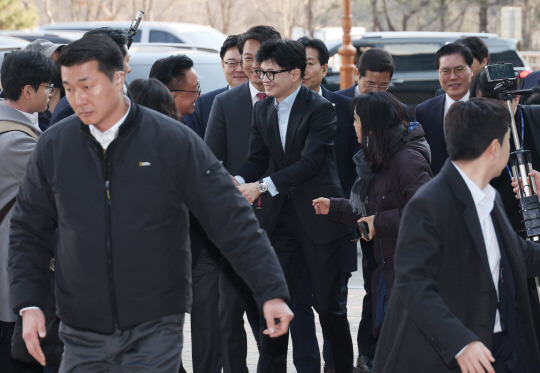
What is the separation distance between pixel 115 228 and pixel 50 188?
371 mm

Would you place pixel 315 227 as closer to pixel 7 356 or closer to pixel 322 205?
pixel 322 205

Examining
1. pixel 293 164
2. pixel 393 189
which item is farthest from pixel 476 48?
pixel 393 189

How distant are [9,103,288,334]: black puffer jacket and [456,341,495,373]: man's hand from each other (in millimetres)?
724

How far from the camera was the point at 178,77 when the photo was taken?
642cm

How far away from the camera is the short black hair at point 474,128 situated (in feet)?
13.4

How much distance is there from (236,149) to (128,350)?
263 cm

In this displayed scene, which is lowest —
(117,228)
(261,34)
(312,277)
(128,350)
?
(312,277)

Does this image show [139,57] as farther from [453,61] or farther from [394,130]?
[394,130]

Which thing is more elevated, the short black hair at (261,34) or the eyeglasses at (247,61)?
the short black hair at (261,34)

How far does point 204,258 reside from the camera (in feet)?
20.2

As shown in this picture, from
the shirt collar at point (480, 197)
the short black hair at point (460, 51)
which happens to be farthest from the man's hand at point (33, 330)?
the short black hair at point (460, 51)

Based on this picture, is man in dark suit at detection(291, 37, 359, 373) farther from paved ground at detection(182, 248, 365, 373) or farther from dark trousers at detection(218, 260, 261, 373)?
dark trousers at detection(218, 260, 261, 373)

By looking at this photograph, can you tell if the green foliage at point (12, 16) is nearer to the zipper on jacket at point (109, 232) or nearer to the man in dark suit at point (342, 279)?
the man in dark suit at point (342, 279)

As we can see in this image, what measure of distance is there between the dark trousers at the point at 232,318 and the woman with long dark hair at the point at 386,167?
0.93 m
